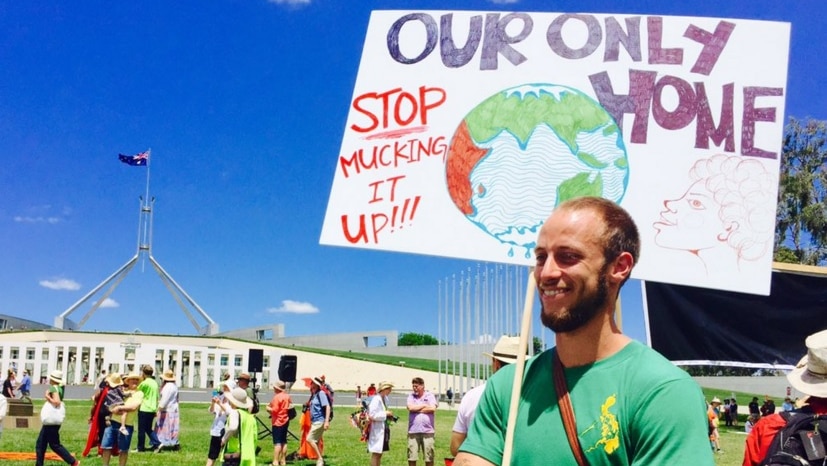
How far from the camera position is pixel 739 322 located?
5.85 m

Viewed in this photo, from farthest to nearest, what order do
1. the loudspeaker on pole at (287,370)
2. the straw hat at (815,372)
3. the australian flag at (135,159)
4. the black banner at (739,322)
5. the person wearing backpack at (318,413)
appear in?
the australian flag at (135,159) < the loudspeaker on pole at (287,370) < the person wearing backpack at (318,413) < the black banner at (739,322) < the straw hat at (815,372)

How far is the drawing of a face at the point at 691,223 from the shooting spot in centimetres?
434

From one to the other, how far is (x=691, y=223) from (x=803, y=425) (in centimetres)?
149

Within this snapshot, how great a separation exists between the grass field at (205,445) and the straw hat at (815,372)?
13.4 m

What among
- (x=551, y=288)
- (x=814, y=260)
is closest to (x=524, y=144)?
(x=551, y=288)

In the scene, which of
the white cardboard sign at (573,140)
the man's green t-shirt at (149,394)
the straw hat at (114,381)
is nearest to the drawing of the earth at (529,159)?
the white cardboard sign at (573,140)

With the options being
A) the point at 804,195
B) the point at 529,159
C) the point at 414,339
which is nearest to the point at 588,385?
the point at 529,159

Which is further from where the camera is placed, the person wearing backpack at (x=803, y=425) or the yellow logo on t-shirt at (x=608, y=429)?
the person wearing backpack at (x=803, y=425)

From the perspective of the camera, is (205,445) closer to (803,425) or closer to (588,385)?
(803,425)

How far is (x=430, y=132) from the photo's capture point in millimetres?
4770

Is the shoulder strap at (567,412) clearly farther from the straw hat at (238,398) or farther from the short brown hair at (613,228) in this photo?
the straw hat at (238,398)

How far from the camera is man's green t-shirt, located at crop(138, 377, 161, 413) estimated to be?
1563 centimetres

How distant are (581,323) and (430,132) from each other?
9.40ft

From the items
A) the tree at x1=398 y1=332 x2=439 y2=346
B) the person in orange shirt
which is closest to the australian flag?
the tree at x1=398 y1=332 x2=439 y2=346
